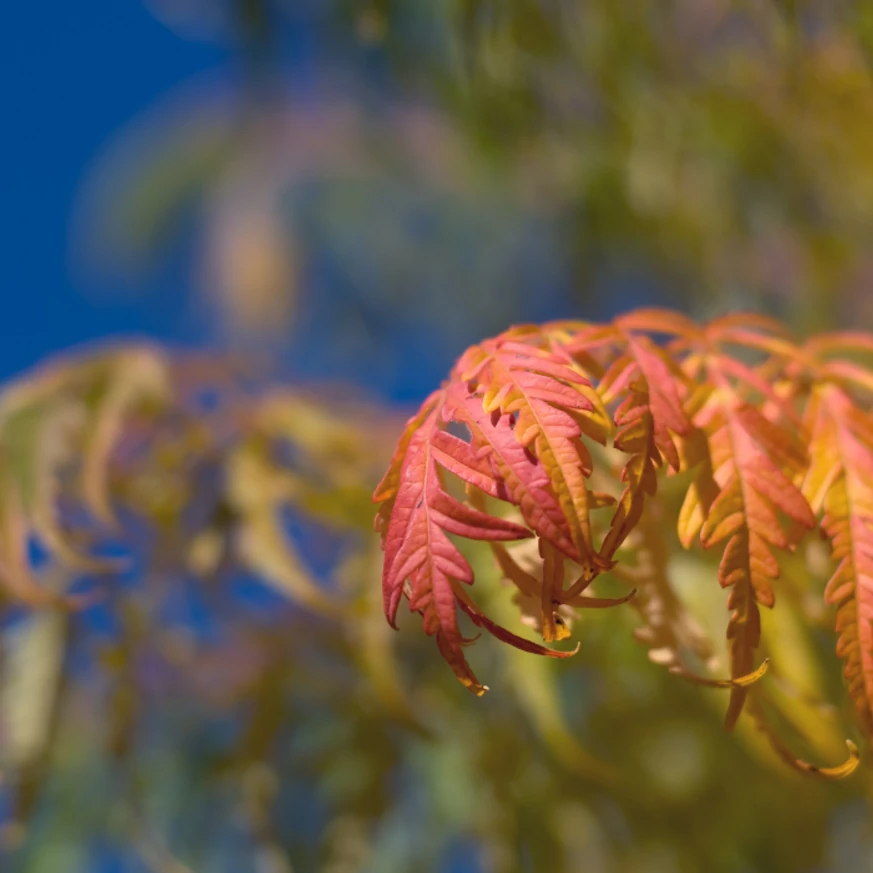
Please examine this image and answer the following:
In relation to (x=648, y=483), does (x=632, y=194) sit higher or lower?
lower

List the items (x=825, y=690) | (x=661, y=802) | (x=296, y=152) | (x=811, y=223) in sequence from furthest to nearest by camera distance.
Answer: (x=296, y=152) → (x=811, y=223) → (x=661, y=802) → (x=825, y=690)

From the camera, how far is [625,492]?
16.4 inches

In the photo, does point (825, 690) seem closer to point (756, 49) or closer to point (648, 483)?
point (648, 483)

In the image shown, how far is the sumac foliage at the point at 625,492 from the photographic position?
1.32 ft

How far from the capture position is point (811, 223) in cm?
125

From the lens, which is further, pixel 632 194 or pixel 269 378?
pixel 632 194

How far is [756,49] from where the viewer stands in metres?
1.40

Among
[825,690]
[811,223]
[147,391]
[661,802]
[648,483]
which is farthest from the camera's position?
[811,223]

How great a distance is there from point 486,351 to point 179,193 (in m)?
3.02

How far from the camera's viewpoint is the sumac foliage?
0.40m

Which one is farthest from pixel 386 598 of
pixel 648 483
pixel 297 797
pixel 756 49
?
pixel 756 49

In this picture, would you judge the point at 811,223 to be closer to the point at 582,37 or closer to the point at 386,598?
the point at 582,37

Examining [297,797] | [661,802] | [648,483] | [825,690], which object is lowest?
[661,802]

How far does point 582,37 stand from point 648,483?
0.78 meters
